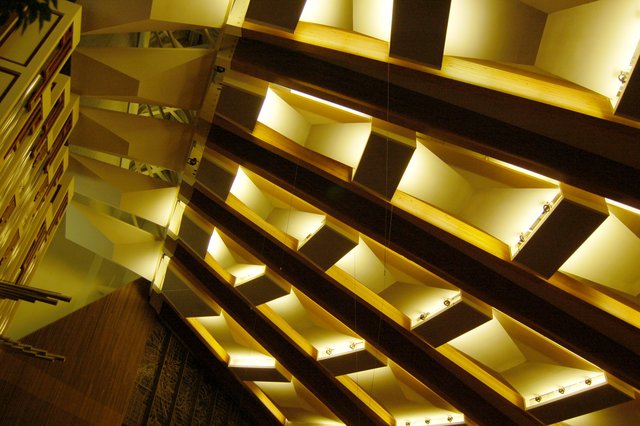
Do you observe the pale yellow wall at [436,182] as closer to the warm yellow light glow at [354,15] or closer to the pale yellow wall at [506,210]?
the pale yellow wall at [506,210]

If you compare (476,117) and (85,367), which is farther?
(85,367)

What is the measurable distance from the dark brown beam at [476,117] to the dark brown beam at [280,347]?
288 centimetres

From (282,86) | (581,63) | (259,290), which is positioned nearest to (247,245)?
(259,290)

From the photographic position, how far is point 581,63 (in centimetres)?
224

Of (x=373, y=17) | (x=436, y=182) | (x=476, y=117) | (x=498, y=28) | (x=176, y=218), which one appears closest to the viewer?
(x=498, y=28)

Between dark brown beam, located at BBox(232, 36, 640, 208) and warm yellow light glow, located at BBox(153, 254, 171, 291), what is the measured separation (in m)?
3.15

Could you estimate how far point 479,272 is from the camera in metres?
3.40

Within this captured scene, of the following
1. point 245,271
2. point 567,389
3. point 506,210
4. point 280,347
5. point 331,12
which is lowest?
point 567,389

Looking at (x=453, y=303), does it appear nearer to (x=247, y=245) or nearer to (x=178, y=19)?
(x=247, y=245)

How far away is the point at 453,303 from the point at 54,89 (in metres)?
3.02

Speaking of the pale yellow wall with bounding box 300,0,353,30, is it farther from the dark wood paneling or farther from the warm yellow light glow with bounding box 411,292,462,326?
the dark wood paneling

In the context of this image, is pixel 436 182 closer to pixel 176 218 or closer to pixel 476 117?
pixel 476 117

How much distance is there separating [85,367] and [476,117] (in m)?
4.71

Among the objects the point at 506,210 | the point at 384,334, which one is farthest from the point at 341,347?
the point at 506,210
